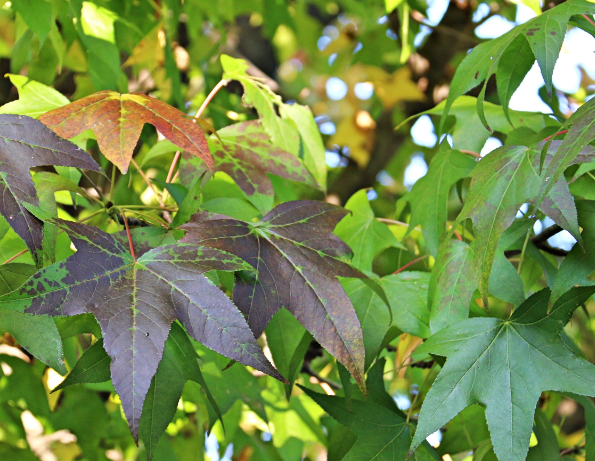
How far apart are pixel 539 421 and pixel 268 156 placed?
524 millimetres

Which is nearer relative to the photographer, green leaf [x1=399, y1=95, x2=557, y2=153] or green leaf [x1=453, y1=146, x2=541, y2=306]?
green leaf [x1=453, y1=146, x2=541, y2=306]

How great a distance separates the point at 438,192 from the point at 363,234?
0.51 ft

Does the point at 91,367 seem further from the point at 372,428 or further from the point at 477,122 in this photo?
the point at 477,122

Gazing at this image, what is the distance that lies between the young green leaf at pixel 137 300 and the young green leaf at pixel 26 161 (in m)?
0.03

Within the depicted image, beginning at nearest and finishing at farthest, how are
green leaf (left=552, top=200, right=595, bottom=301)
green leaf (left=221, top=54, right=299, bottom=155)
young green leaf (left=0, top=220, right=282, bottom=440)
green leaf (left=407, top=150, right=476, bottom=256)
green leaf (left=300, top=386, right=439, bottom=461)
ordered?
young green leaf (left=0, top=220, right=282, bottom=440) → green leaf (left=552, top=200, right=595, bottom=301) → green leaf (left=300, top=386, right=439, bottom=461) → green leaf (left=407, top=150, right=476, bottom=256) → green leaf (left=221, top=54, right=299, bottom=155)

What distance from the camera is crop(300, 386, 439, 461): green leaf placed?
0.63m

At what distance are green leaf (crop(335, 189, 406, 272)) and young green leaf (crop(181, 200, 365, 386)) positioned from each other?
253 mm

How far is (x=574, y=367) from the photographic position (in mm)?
544

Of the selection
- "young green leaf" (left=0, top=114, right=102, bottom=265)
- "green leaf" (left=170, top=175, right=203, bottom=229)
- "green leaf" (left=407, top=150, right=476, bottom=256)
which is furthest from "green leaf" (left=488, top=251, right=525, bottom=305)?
"young green leaf" (left=0, top=114, right=102, bottom=265)

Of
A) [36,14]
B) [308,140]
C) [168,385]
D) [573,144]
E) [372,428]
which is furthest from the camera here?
[308,140]

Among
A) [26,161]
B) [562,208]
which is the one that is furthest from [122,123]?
[562,208]

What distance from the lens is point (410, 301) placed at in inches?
25.0

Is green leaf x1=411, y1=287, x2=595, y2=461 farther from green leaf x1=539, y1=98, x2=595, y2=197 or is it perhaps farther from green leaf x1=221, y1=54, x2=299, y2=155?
green leaf x1=221, y1=54, x2=299, y2=155

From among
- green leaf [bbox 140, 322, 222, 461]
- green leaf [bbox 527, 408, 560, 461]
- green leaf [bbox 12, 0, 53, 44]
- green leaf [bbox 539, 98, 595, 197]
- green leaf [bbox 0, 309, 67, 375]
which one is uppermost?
green leaf [bbox 12, 0, 53, 44]
